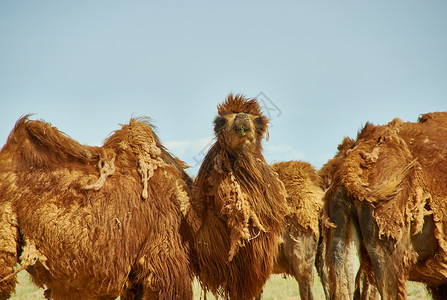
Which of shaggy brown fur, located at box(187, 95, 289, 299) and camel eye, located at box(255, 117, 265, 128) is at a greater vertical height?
camel eye, located at box(255, 117, 265, 128)

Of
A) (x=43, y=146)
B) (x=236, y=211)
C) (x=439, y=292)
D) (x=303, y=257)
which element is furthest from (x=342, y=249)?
(x=43, y=146)

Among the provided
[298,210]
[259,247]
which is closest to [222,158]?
[259,247]

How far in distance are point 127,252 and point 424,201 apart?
10.5 ft

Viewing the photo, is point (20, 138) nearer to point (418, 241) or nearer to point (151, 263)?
point (151, 263)

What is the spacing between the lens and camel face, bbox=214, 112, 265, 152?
448cm

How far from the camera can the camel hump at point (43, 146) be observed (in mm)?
4683

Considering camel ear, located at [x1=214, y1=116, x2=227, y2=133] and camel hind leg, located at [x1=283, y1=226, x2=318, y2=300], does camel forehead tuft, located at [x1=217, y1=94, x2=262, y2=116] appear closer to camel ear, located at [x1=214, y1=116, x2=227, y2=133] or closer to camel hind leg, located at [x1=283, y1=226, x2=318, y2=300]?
camel ear, located at [x1=214, y1=116, x2=227, y2=133]

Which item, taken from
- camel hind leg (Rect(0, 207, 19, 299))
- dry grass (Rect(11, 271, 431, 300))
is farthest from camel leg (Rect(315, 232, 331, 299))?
camel hind leg (Rect(0, 207, 19, 299))

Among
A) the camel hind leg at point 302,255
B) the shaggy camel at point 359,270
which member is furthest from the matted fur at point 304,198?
the shaggy camel at point 359,270

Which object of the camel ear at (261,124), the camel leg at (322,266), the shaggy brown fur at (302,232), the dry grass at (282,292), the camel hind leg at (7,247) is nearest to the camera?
the camel hind leg at (7,247)

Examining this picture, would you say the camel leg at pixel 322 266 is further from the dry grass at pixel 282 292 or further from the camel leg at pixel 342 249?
the camel leg at pixel 342 249

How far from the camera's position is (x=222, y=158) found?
468cm

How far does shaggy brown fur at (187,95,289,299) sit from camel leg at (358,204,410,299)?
999 millimetres

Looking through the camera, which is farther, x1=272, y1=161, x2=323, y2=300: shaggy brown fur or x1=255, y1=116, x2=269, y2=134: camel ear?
x1=272, y1=161, x2=323, y2=300: shaggy brown fur
